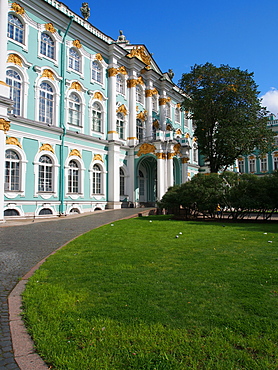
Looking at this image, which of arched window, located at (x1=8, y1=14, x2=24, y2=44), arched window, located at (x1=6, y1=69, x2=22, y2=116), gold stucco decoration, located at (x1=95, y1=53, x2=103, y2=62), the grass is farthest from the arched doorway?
the grass

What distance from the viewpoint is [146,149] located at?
27.9m

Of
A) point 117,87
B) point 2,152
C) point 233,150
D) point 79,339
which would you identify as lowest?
point 79,339

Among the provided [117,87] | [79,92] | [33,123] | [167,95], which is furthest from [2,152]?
[167,95]

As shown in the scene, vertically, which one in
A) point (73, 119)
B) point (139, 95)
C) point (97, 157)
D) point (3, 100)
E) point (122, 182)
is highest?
point (139, 95)

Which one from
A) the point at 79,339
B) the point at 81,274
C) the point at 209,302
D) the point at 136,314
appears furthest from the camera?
the point at 81,274

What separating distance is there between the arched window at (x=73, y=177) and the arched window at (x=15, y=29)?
9.27 m

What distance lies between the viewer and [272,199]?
Answer: 15.4 m

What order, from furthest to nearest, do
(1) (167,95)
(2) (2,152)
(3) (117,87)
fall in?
(1) (167,95) → (3) (117,87) → (2) (2,152)

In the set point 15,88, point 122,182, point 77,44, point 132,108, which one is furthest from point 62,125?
point 132,108

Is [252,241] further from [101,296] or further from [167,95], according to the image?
[167,95]

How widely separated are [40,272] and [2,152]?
11583 mm

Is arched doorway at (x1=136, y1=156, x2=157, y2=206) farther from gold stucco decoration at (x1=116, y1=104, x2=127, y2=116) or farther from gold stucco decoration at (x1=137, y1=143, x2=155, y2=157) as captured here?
gold stucco decoration at (x1=116, y1=104, x2=127, y2=116)

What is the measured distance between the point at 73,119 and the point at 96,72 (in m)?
5.65

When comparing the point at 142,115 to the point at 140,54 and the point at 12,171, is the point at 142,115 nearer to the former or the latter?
the point at 140,54
